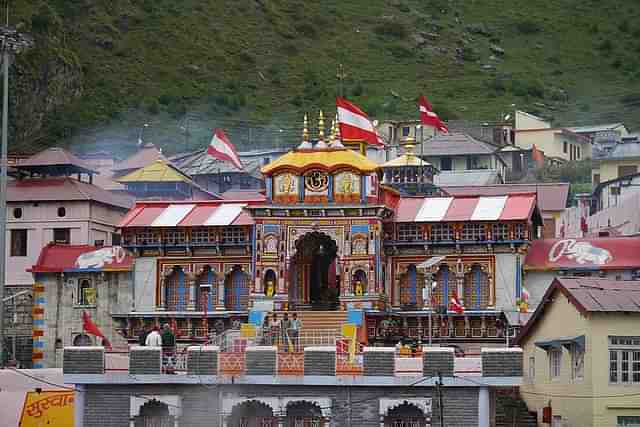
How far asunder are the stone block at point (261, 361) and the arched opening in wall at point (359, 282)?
12.5 metres

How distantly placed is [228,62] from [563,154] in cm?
4609

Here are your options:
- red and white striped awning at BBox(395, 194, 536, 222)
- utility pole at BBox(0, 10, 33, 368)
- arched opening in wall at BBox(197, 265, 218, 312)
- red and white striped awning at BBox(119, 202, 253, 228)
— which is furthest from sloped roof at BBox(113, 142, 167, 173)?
red and white striped awning at BBox(395, 194, 536, 222)

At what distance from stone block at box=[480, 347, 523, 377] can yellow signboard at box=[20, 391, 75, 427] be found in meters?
13.9

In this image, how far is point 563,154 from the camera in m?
141

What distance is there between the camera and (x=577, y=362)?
5781 cm

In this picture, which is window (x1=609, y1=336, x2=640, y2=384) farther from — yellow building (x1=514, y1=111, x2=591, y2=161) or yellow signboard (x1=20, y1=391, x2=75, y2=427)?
yellow building (x1=514, y1=111, x2=591, y2=161)

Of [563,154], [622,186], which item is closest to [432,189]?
[622,186]

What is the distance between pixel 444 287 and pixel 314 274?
5345 millimetres

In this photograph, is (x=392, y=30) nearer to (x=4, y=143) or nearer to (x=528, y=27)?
(x=528, y=27)

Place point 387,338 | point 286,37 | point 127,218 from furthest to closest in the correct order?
point 286,37 < point 127,218 < point 387,338

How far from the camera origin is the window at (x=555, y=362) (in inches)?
2356

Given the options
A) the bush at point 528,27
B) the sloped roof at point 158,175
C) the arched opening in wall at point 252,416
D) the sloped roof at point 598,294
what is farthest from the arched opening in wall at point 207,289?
the bush at point 528,27

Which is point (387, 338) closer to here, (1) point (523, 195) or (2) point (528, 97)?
(1) point (523, 195)

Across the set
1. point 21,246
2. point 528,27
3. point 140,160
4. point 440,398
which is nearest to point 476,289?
point 440,398
